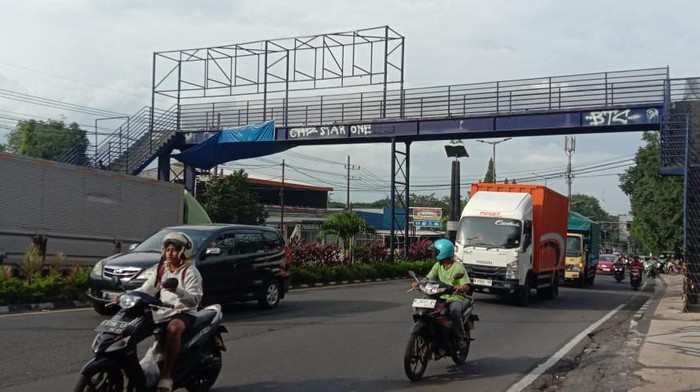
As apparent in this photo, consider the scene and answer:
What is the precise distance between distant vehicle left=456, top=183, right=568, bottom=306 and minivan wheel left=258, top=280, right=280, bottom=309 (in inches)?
218

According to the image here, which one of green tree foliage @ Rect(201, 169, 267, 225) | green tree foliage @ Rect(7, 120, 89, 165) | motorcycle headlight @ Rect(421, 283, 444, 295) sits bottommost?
motorcycle headlight @ Rect(421, 283, 444, 295)

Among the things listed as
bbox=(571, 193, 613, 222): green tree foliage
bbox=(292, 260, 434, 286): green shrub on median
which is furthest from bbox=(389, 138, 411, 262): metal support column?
bbox=(571, 193, 613, 222): green tree foliage

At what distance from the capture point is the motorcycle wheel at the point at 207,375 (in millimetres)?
6926

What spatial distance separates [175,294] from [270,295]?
862 centimetres

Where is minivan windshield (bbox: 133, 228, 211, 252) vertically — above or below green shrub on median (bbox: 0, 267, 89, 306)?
above

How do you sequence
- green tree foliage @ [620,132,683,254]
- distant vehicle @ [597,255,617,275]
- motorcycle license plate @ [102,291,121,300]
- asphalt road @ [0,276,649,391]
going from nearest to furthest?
asphalt road @ [0,276,649,391] < motorcycle license plate @ [102,291,121,300] < green tree foliage @ [620,132,683,254] < distant vehicle @ [597,255,617,275]

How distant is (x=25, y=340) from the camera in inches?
384

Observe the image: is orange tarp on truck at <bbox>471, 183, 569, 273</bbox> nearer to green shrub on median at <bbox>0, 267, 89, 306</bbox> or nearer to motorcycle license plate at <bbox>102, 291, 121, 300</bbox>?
green shrub on median at <bbox>0, 267, 89, 306</bbox>

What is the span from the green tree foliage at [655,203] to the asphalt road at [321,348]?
32.9 meters

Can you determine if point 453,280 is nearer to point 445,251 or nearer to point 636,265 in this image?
point 445,251

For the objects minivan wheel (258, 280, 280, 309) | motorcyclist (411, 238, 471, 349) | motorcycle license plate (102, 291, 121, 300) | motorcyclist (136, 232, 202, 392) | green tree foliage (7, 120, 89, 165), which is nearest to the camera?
motorcyclist (136, 232, 202, 392)

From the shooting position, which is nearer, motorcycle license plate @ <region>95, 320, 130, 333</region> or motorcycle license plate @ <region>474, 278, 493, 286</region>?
motorcycle license plate @ <region>95, 320, 130, 333</region>

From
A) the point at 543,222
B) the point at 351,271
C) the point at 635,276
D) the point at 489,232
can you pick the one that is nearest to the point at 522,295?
the point at 489,232

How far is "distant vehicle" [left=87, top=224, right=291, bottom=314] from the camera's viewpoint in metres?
11.8
